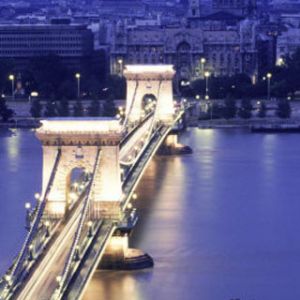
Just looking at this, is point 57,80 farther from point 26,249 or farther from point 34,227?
point 26,249

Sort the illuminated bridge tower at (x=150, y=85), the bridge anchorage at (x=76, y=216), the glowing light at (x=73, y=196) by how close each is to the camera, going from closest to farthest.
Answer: the bridge anchorage at (x=76, y=216)
the glowing light at (x=73, y=196)
the illuminated bridge tower at (x=150, y=85)

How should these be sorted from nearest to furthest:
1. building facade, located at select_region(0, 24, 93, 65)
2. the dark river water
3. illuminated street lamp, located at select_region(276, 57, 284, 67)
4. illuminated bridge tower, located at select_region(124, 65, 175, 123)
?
the dark river water < illuminated bridge tower, located at select_region(124, 65, 175, 123) < illuminated street lamp, located at select_region(276, 57, 284, 67) < building facade, located at select_region(0, 24, 93, 65)

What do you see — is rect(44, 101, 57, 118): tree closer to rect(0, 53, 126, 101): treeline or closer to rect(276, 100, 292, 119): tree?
rect(0, 53, 126, 101): treeline

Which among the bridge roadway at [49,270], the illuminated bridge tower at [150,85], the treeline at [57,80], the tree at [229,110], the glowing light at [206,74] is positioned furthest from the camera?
the glowing light at [206,74]

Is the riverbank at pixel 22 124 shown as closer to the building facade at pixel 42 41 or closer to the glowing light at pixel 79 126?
the building facade at pixel 42 41

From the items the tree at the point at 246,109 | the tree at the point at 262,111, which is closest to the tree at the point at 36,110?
the tree at the point at 246,109

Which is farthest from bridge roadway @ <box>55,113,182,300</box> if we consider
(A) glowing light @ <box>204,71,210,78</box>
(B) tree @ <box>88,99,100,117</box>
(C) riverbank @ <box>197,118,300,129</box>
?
(A) glowing light @ <box>204,71,210,78</box>

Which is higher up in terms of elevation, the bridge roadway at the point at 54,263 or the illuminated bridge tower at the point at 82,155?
the illuminated bridge tower at the point at 82,155
